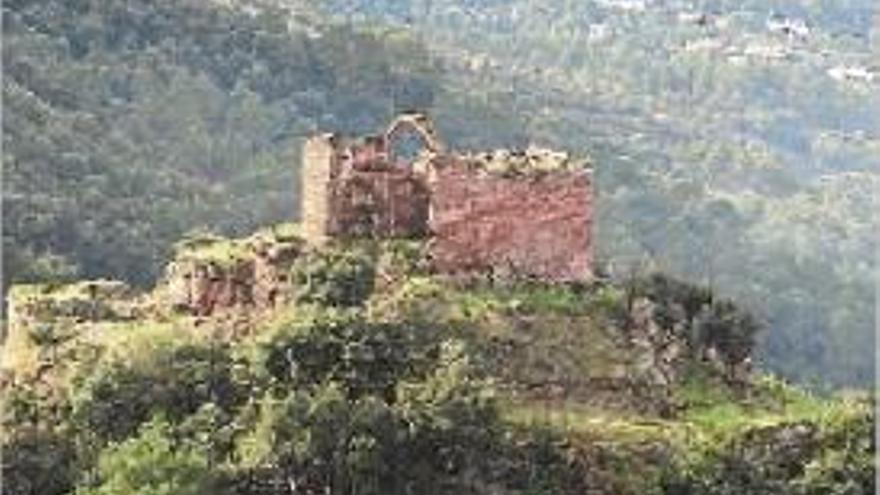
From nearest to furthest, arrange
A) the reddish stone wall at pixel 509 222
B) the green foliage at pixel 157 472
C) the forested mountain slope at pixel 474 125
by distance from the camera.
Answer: the green foliage at pixel 157 472 < the reddish stone wall at pixel 509 222 < the forested mountain slope at pixel 474 125

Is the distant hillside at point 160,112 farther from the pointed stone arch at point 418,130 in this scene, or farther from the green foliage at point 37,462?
the green foliage at point 37,462

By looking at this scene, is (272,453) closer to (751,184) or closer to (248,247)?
(248,247)

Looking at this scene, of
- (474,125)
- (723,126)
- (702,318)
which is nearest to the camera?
(702,318)

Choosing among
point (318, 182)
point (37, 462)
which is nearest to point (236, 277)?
point (318, 182)

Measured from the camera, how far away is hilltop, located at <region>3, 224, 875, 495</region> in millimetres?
31969

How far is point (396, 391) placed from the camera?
108 ft

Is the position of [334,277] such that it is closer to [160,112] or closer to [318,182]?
[318,182]

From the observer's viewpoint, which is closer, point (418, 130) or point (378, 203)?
point (378, 203)

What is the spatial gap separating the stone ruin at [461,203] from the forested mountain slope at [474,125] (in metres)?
10.8

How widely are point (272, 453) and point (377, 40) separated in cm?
8042

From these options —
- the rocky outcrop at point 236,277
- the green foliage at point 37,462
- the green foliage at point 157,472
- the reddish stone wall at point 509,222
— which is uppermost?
the reddish stone wall at point 509,222

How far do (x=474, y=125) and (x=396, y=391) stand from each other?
81030mm

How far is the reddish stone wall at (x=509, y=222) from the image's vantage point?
35.5m

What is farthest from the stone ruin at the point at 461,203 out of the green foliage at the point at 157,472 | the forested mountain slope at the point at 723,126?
the forested mountain slope at the point at 723,126
